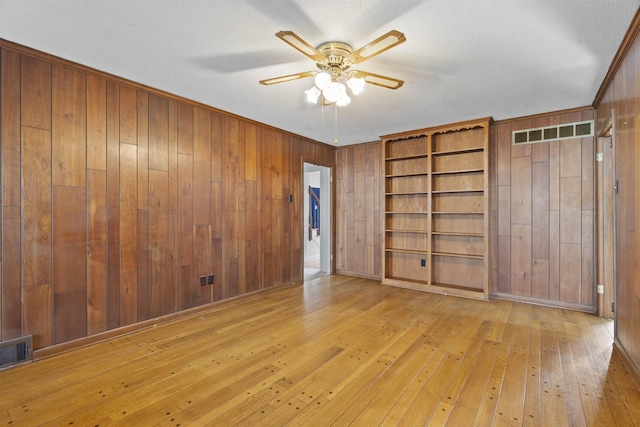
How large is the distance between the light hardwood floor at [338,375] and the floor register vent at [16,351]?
0.07 metres

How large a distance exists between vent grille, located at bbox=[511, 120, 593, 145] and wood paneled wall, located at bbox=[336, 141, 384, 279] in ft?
6.66

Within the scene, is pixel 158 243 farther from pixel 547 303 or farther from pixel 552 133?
pixel 552 133

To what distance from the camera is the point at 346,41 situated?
229cm

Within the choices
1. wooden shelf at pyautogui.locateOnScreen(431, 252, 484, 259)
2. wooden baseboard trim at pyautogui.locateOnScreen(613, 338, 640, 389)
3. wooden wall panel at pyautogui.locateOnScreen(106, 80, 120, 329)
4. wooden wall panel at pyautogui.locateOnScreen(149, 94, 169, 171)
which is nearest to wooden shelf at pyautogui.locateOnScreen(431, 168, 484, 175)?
wooden shelf at pyautogui.locateOnScreen(431, 252, 484, 259)

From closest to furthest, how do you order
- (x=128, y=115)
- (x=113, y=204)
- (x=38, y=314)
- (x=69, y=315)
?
(x=38, y=314) → (x=69, y=315) → (x=113, y=204) → (x=128, y=115)

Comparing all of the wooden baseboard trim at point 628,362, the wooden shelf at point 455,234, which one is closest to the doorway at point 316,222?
the wooden shelf at point 455,234

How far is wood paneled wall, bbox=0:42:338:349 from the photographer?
240 centimetres

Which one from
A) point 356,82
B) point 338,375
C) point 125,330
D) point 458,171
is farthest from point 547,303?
point 125,330

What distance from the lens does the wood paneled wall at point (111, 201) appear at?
240 cm

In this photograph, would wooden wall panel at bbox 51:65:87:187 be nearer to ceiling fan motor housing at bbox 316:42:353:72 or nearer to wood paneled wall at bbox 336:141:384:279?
ceiling fan motor housing at bbox 316:42:353:72

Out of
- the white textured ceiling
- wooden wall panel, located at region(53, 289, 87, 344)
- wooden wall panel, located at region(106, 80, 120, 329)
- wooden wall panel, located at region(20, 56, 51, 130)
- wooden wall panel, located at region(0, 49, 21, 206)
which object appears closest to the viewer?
the white textured ceiling

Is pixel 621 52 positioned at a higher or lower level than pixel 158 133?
higher

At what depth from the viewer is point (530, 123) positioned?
4.07m

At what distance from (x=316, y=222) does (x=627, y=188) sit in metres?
6.41
